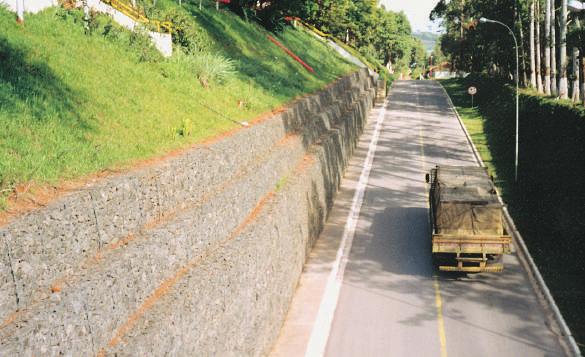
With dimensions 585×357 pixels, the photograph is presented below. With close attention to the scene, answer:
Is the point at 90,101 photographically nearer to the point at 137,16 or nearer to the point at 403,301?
the point at 137,16

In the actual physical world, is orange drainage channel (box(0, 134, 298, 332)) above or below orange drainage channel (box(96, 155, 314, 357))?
above

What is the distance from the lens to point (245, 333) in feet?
48.3

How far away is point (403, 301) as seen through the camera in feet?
70.5

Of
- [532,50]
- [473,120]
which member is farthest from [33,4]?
[473,120]

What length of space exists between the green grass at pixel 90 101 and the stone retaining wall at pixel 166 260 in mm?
1239

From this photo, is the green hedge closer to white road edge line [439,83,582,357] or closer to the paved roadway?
white road edge line [439,83,582,357]

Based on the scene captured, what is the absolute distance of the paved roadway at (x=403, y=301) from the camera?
18.4 meters

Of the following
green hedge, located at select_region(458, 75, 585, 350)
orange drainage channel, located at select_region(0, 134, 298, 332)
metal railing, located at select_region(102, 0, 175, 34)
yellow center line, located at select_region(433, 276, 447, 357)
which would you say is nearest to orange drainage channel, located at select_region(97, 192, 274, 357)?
orange drainage channel, located at select_region(0, 134, 298, 332)

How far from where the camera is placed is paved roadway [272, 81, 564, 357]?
18.4m

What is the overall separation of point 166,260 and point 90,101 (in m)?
6.58

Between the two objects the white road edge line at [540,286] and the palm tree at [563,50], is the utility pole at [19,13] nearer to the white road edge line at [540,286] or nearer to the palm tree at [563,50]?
the white road edge line at [540,286]

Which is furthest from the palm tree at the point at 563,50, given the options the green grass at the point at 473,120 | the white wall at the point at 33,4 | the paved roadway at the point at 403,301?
the white wall at the point at 33,4

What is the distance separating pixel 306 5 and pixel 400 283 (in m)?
38.6

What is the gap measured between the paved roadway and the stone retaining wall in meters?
1.36
